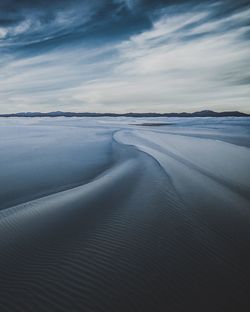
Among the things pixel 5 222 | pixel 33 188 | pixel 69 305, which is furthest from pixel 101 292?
pixel 33 188

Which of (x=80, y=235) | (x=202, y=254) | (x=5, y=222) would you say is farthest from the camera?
(x=5, y=222)

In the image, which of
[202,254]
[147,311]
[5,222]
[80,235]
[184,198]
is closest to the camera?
[147,311]

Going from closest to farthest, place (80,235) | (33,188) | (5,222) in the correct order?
(80,235) → (5,222) → (33,188)

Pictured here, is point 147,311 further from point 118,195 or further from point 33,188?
point 33,188

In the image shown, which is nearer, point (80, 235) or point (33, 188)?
point (80, 235)

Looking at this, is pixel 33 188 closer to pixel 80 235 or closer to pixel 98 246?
pixel 80 235

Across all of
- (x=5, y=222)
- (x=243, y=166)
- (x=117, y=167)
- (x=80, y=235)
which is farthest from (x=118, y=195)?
(x=243, y=166)
